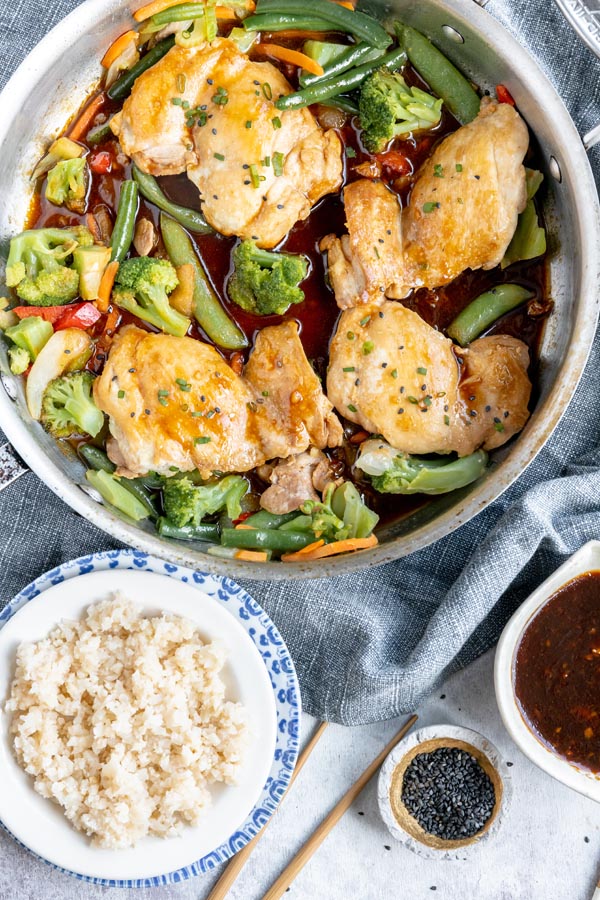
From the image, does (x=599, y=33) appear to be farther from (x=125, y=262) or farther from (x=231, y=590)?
(x=231, y=590)

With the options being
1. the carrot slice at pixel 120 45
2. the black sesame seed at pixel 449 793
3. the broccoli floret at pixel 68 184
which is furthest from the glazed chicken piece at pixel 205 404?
the black sesame seed at pixel 449 793

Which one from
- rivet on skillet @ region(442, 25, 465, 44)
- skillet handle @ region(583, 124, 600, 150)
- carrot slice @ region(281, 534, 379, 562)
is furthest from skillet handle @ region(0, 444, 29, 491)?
skillet handle @ region(583, 124, 600, 150)

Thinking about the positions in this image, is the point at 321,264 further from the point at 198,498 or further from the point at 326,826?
the point at 326,826

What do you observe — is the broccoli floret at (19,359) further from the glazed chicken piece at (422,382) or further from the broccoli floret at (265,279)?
the glazed chicken piece at (422,382)

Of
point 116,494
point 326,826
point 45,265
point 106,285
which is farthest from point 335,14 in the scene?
point 326,826

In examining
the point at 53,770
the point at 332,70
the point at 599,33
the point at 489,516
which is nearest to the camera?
the point at 599,33

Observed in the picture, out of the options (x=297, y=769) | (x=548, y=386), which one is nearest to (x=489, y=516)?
(x=548, y=386)
